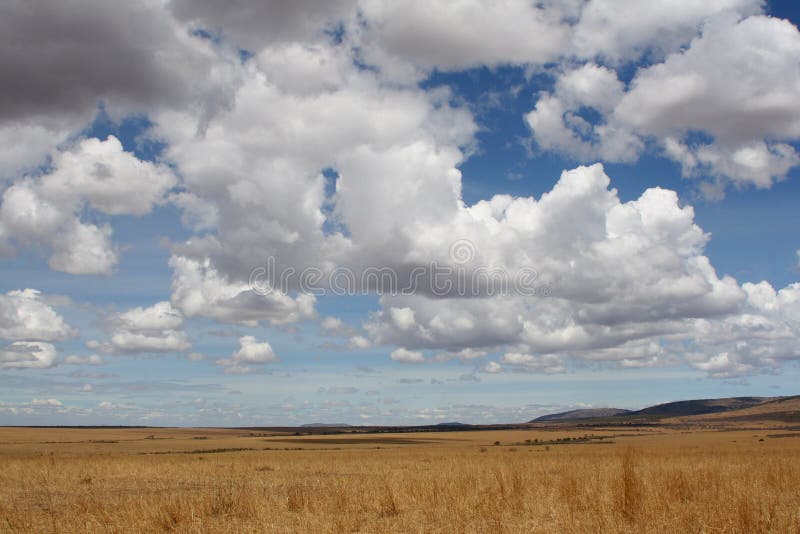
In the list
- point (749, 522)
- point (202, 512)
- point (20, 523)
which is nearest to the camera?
point (749, 522)

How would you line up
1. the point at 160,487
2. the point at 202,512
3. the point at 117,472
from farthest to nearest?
the point at 117,472, the point at 160,487, the point at 202,512

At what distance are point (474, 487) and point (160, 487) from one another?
44.3ft

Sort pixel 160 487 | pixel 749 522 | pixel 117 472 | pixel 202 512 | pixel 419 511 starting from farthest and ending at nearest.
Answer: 1. pixel 117 472
2. pixel 160 487
3. pixel 419 511
4. pixel 202 512
5. pixel 749 522

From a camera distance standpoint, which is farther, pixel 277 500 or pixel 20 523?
pixel 277 500

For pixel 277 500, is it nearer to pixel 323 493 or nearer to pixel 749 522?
pixel 323 493

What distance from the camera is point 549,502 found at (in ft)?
51.6

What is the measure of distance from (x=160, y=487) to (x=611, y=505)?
725 inches

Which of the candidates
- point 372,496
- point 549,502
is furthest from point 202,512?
point 549,502

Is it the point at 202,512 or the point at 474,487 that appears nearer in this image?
the point at 202,512

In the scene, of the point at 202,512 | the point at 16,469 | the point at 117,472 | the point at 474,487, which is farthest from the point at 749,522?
the point at 16,469

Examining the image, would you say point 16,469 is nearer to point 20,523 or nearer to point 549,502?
point 20,523

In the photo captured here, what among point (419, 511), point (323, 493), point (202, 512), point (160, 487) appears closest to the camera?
point (202, 512)

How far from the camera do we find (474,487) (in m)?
19.4

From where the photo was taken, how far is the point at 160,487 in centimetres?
2583
